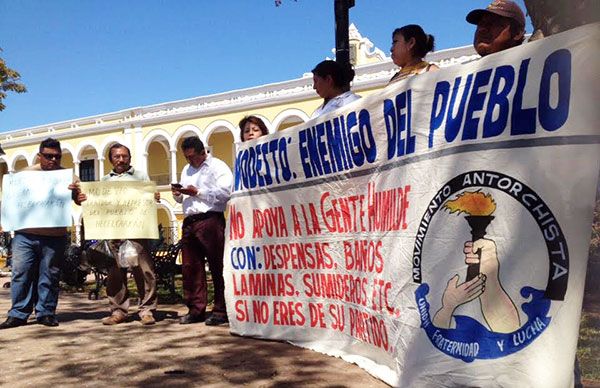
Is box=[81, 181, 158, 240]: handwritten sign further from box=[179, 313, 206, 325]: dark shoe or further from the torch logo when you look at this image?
the torch logo

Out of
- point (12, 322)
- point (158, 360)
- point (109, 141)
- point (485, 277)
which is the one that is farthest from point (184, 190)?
point (109, 141)

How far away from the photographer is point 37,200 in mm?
5188

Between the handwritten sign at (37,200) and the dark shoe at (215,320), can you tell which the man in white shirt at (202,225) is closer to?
the dark shoe at (215,320)

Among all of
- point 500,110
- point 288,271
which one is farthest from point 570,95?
point 288,271

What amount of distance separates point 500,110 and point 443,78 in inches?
15.4

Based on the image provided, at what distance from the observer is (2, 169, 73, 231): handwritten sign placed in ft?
16.9

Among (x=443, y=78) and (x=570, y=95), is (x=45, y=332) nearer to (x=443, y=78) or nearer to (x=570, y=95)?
(x=443, y=78)

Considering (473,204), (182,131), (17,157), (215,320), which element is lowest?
(215,320)

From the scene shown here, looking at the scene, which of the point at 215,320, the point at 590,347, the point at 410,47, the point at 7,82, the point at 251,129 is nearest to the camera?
the point at 410,47

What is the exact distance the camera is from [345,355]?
3.49 meters

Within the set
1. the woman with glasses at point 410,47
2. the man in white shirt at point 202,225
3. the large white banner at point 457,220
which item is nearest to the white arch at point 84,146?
the man in white shirt at point 202,225

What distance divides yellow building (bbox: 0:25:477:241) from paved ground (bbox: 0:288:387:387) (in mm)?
14814

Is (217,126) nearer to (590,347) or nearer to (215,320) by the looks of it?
(215,320)

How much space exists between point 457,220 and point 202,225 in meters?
2.88
